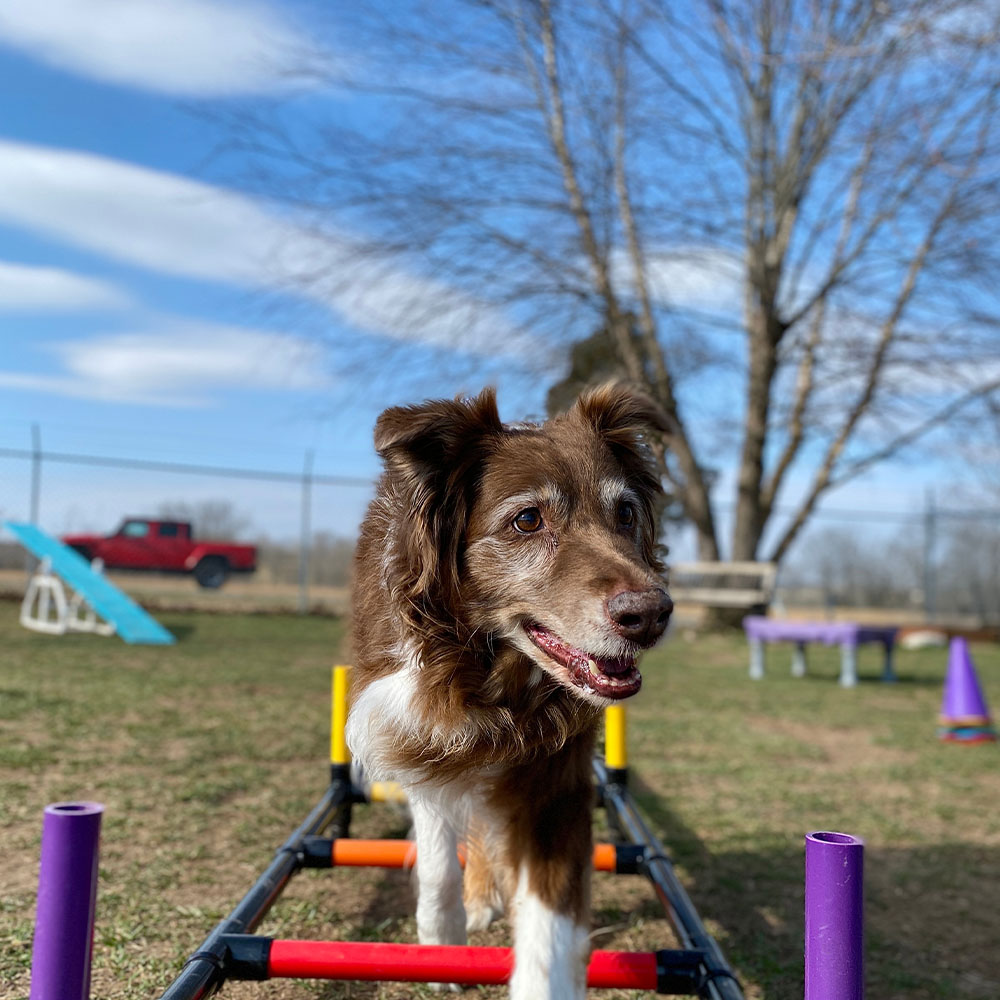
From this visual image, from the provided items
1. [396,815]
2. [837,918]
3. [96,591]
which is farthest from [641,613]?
[96,591]

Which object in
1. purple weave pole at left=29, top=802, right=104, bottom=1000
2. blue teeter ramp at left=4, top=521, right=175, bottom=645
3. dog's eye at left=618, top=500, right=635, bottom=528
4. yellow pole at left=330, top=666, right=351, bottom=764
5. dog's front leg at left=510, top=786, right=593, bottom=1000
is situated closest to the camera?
purple weave pole at left=29, top=802, right=104, bottom=1000

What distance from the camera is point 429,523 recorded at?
2633 millimetres

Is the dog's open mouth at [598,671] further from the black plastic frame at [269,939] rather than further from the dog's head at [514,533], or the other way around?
the black plastic frame at [269,939]

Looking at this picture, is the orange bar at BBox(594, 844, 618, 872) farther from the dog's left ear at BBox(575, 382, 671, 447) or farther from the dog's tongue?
the dog's left ear at BBox(575, 382, 671, 447)

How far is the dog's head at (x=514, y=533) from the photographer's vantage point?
7.80 feet

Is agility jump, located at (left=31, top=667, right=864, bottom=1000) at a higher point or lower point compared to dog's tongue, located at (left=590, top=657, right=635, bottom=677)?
lower

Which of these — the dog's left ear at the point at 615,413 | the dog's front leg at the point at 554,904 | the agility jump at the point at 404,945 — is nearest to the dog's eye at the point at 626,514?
the dog's left ear at the point at 615,413

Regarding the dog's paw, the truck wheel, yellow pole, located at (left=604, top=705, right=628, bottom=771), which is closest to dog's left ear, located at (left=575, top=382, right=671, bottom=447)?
yellow pole, located at (left=604, top=705, right=628, bottom=771)

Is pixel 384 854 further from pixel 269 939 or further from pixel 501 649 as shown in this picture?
pixel 501 649

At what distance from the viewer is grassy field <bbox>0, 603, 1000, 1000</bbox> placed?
3311 mm

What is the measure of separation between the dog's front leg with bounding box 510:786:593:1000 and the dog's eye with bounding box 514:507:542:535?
792 mm

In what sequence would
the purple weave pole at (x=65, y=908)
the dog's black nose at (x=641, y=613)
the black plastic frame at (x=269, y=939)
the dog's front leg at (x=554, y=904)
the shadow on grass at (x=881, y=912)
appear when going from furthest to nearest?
1. the shadow on grass at (x=881, y=912)
2. the dog's front leg at (x=554, y=904)
3. the black plastic frame at (x=269, y=939)
4. the dog's black nose at (x=641, y=613)
5. the purple weave pole at (x=65, y=908)

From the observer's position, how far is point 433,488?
265 cm

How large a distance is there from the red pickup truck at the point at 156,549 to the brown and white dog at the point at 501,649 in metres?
15.0
